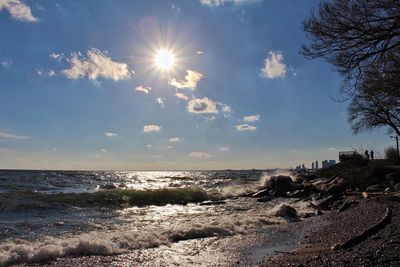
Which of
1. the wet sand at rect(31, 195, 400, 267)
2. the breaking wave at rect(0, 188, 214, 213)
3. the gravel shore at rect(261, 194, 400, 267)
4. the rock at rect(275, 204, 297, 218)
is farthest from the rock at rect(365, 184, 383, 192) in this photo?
the breaking wave at rect(0, 188, 214, 213)

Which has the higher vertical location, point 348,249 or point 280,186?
point 280,186

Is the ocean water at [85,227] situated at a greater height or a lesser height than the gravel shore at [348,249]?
lesser

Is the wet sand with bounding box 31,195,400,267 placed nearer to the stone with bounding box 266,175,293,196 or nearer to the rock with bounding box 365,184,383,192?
the rock with bounding box 365,184,383,192

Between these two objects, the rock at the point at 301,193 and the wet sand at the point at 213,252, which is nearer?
the wet sand at the point at 213,252

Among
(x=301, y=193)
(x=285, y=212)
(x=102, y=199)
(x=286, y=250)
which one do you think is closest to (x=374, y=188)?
(x=301, y=193)

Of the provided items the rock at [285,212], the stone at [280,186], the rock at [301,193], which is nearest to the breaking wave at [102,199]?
the stone at [280,186]

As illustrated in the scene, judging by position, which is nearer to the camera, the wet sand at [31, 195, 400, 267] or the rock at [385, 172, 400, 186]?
the wet sand at [31, 195, 400, 267]

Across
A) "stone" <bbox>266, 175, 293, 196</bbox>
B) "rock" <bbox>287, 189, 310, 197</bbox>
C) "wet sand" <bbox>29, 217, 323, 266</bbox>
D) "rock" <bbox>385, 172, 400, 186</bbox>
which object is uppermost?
"rock" <bbox>385, 172, 400, 186</bbox>

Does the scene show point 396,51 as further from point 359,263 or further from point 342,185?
point 342,185

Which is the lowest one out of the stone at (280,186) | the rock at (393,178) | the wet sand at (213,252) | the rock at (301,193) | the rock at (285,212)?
the wet sand at (213,252)

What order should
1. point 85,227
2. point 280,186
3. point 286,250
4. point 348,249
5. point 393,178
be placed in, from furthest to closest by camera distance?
point 280,186 < point 393,178 < point 85,227 < point 286,250 < point 348,249

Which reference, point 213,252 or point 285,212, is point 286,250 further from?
point 285,212

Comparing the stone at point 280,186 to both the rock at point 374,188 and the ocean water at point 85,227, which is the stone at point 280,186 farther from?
the rock at point 374,188

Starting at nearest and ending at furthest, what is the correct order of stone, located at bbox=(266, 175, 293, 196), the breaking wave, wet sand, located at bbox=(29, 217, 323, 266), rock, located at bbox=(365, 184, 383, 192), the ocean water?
1. wet sand, located at bbox=(29, 217, 323, 266)
2. the ocean water
3. rock, located at bbox=(365, 184, 383, 192)
4. the breaking wave
5. stone, located at bbox=(266, 175, 293, 196)
